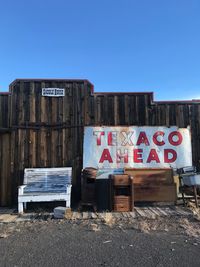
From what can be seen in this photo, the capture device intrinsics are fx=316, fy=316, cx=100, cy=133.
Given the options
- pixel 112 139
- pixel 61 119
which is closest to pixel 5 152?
pixel 61 119

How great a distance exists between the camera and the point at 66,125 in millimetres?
10766

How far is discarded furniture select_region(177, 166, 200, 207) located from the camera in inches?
357

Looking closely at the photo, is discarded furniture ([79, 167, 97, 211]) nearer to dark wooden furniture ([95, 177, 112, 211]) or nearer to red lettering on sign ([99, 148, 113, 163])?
dark wooden furniture ([95, 177, 112, 211])

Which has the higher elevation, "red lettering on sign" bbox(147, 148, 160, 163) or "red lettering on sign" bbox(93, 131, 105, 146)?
"red lettering on sign" bbox(93, 131, 105, 146)

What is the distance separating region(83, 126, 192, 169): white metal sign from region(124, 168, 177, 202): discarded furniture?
51 cm

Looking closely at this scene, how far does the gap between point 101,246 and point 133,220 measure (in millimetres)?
2254

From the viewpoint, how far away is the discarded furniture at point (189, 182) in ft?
29.8

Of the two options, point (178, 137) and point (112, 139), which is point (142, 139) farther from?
point (178, 137)

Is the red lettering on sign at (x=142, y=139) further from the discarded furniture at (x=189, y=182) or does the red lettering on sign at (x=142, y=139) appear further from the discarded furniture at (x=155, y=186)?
the discarded furniture at (x=189, y=182)

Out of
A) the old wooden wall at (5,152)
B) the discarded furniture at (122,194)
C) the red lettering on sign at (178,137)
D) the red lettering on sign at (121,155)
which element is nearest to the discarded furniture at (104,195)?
the discarded furniture at (122,194)

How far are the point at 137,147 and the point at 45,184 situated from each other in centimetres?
334

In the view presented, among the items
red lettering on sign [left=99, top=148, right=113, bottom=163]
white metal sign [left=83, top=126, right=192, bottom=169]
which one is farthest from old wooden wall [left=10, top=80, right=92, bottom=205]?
red lettering on sign [left=99, top=148, right=113, bottom=163]

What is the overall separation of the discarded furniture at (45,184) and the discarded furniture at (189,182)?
3482 mm

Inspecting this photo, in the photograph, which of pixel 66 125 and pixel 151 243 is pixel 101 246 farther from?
pixel 66 125
